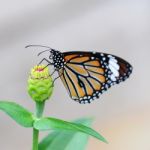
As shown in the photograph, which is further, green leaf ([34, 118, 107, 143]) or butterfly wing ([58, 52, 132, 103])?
butterfly wing ([58, 52, 132, 103])

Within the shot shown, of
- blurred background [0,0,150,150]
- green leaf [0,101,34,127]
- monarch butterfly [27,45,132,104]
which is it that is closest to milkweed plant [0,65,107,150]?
green leaf [0,101,34,127]

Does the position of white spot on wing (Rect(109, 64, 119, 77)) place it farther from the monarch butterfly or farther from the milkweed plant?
the milkweed plant

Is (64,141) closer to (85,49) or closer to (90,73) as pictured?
(90,73)

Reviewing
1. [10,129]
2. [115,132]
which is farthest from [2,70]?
[115,132]

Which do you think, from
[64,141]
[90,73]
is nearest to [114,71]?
[90,73]

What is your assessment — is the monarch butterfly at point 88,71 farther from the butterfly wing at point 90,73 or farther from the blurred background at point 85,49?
the blurred background at point 85,49

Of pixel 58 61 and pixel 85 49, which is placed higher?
pixel 85 49
